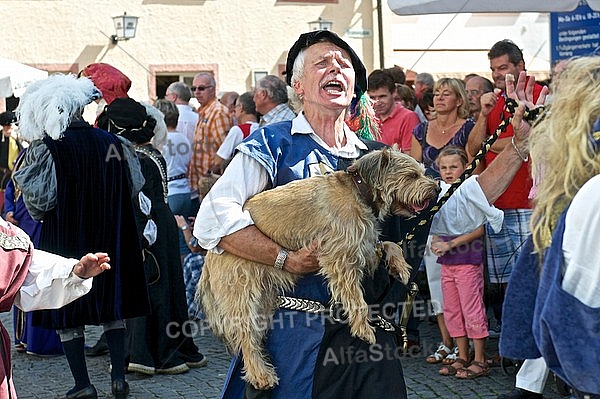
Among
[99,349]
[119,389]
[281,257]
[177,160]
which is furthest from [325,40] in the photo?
[177,160]

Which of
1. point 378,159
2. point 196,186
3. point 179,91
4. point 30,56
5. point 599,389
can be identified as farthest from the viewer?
point 30,56

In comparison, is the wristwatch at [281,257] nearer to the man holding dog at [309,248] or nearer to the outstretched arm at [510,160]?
the man holding dog at [309,248]

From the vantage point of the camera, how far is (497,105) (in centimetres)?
688

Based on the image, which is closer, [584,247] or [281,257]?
[584,247]

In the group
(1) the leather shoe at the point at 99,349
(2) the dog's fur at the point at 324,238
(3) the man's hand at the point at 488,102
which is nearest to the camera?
(2) the dog's fur at the point at 324,238

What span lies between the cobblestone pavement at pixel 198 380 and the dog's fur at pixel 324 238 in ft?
9.76

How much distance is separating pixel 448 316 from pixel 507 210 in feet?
2.70

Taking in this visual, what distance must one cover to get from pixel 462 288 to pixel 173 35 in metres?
14.9

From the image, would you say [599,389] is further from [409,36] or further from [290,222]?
[409,36]

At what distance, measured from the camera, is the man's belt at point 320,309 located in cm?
340

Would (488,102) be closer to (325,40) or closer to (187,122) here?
(325,40)

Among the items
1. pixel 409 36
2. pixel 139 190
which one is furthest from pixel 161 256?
pixel 409 36

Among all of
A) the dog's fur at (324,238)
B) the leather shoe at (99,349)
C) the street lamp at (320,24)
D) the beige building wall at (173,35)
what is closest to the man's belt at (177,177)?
the leather shoe at (99,349)

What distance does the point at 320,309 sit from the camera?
344 cm
